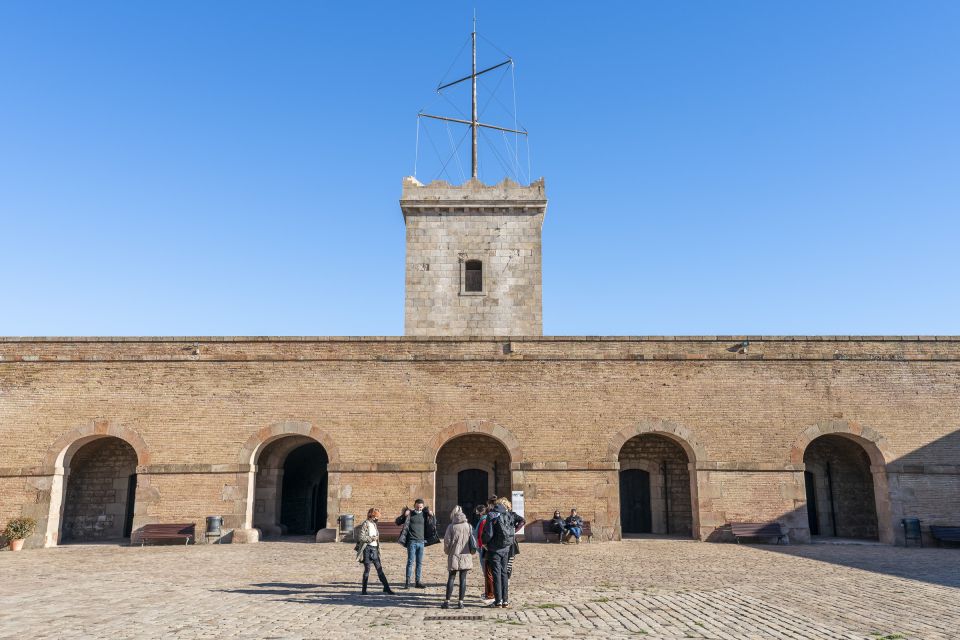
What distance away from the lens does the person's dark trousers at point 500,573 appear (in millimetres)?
9438

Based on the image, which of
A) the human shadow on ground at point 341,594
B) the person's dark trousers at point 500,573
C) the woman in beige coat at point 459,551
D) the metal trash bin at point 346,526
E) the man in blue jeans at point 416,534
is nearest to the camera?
the person's dark trousers at point 500,573

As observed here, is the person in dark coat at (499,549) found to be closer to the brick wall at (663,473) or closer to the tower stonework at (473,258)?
the brick wall at (663,473)

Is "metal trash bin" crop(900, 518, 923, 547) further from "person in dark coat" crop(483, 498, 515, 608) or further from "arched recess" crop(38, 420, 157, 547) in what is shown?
"arched recess" crop(38, 420, 157, 547)

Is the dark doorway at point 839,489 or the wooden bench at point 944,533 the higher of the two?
the dark doorway at point 839,489

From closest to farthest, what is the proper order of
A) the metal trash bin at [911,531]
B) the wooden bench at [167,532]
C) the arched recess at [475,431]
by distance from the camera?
the wooden bench at [167,532] < the metal trash bin at [911,531] < the arched recess at [475,431]

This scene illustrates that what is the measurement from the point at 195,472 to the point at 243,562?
4921 millimetres

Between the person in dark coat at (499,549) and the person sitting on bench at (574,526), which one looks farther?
the person sitting on bench at (574,526)

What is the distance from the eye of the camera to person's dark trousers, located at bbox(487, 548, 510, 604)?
9.44 meters

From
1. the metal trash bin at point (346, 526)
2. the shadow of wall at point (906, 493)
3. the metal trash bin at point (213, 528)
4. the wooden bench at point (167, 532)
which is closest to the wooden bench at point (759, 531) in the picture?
the shadow of wall at point (906, 493)

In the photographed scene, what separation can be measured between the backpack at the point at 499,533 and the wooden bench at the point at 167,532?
11.4 m

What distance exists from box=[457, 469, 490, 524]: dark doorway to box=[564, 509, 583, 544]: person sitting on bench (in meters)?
2.99

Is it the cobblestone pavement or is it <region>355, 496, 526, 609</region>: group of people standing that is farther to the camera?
<region>355, 496, 526, 609</region>: group of people standing

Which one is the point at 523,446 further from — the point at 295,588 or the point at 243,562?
the point at 295,588

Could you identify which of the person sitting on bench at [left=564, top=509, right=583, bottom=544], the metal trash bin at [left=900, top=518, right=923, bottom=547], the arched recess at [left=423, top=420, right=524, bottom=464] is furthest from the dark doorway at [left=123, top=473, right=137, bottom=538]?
the metal trash bin at [left=900, top=518, right=923, bottom=547]
